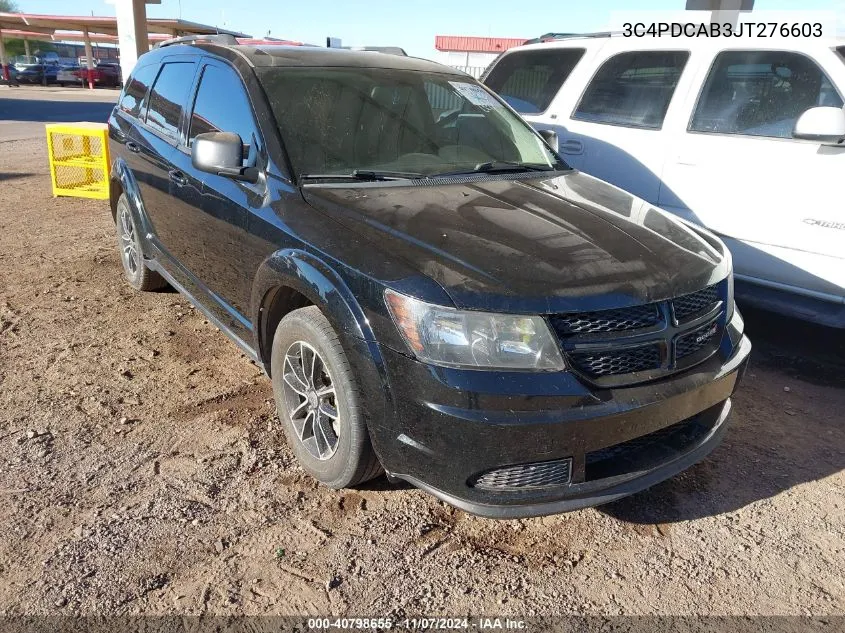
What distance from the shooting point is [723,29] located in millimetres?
4992

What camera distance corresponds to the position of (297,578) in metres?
2.36

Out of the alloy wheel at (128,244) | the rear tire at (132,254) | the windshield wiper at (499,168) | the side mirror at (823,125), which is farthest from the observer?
the alloy wheel at (128,244)

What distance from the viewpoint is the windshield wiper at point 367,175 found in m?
2.91

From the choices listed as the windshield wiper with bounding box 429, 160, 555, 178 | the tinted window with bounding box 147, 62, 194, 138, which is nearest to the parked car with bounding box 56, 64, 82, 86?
the tinted window with bounding box 147, 62, 194, 138

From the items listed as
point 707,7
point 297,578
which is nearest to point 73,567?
point 297,578

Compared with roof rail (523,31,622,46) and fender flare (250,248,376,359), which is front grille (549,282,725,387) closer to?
fender flare (250,248,376,359)

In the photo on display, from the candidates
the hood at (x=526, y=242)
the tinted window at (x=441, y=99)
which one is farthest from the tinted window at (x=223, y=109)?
the tinted window at (x=441, y=99)

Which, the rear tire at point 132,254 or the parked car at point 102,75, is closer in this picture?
the rear tire at point 132,254

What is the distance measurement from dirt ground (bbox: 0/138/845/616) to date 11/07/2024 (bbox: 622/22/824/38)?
2475mm

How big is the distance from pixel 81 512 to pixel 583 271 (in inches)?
84.7

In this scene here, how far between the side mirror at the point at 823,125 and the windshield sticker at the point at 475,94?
1.79m

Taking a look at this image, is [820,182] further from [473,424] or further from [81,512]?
[81,512]

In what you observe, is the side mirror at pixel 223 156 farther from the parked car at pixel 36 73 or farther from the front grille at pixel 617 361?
the parked car at pixel 36 73

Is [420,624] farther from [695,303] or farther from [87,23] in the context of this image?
[87,23]
